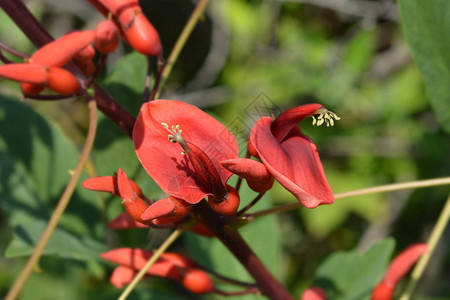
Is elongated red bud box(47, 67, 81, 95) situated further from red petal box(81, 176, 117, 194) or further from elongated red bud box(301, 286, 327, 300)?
elongated red bud box(301, 286, 327, 300)

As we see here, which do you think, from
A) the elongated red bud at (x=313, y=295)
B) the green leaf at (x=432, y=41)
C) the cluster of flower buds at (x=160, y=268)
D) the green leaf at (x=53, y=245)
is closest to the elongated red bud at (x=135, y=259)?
the cluster of flower buds at (x=160, y=268)

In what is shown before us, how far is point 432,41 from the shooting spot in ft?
3.23

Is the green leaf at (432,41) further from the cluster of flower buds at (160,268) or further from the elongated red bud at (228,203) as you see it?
the cluster of flower buds at (160,268)

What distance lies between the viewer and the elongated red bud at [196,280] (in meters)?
0.91

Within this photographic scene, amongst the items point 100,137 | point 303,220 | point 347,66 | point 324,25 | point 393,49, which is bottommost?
point 303,220

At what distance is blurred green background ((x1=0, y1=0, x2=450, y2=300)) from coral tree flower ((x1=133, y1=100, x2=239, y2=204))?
17.1 inches

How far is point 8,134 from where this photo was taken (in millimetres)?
1199

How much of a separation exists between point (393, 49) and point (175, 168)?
88.7 inches

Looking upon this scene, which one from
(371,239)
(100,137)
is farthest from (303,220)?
(100,137)

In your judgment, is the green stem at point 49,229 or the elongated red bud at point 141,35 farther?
the elongated red bud at point 141,35

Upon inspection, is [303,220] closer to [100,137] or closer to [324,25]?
[324,25]

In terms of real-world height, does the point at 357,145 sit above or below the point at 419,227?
above

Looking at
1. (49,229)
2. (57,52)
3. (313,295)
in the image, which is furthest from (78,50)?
(313,295)

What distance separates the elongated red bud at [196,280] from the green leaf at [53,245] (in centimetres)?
21
